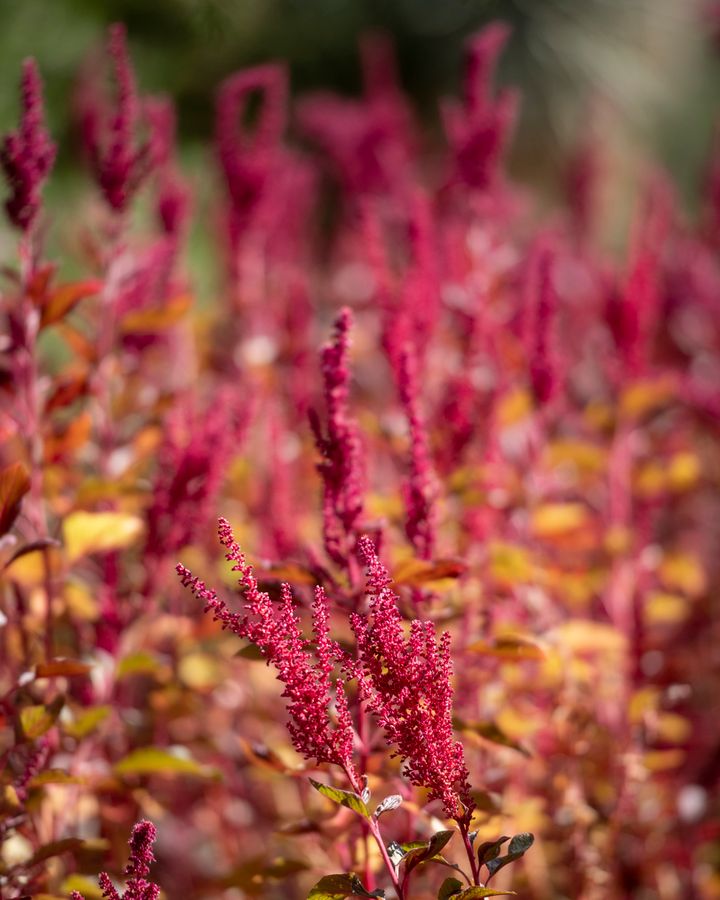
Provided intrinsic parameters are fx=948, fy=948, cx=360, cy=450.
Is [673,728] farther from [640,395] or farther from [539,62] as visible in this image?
[539,62]

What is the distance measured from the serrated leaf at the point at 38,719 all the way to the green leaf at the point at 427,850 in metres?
0.36

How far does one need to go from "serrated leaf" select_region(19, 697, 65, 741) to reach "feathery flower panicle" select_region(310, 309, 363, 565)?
0.98 feet

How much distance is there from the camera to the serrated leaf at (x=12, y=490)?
86 cm

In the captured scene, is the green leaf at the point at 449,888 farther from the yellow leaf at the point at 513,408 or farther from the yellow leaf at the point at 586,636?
the yellow leaf at the point at 513,408

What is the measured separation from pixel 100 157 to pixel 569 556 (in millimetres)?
1193

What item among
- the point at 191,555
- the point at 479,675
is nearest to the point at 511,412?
the point at 479,675

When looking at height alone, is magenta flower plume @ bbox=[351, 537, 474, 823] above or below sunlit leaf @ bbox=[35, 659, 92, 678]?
above

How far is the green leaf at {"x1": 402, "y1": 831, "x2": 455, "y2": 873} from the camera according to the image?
0.70 meters

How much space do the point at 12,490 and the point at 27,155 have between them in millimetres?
350

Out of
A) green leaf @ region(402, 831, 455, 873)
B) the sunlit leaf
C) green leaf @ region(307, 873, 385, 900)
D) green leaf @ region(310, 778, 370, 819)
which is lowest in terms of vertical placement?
green leaf @ region(307, 873, 385, 900)

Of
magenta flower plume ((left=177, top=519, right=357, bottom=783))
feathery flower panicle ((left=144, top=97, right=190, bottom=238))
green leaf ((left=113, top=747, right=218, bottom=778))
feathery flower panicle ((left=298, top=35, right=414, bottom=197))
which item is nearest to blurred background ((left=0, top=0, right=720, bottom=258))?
feathery flower panicle ((left=298, top=35, right=414, bottom=197))

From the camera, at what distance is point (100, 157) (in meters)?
1.21

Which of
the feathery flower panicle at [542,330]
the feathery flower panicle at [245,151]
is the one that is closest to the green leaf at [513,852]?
the feathery flower panicle at [542,330]

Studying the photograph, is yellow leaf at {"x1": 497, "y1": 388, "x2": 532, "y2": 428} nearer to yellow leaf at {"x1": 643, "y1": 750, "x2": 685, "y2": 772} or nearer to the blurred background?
yellow leaf at {"x1": 643, "y1": 750, "x2": 685, "y2": 772}
